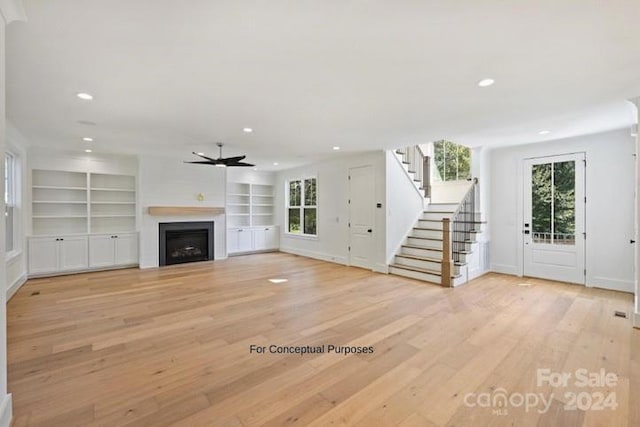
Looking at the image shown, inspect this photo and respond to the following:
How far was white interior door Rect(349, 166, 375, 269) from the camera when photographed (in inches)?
260

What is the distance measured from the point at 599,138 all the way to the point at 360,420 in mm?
5977

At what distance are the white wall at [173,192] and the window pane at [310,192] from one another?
7.42ft

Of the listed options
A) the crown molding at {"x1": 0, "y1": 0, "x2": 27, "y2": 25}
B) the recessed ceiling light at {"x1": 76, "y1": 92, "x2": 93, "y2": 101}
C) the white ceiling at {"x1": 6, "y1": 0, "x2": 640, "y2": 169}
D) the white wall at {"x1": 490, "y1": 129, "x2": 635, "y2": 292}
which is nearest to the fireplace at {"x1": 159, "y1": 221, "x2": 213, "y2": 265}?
the white ceiling at {"x1": 6, "y1": 0, "x2": 640, "y2": 169}

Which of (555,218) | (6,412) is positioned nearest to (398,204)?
(555,218)

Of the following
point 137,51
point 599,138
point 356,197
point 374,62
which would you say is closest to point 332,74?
point 374,62

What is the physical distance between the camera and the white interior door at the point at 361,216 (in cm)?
660

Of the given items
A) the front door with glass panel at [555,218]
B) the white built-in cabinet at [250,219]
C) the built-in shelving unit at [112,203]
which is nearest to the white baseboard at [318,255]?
the white built-in cabinet at [250,219]

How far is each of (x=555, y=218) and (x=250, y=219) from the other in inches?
296

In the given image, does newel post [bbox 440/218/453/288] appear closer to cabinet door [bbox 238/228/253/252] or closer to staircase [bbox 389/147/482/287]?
staircase [bbox 389/147/482/287]

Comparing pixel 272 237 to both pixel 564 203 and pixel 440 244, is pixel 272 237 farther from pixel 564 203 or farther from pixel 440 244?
pixel 564 203

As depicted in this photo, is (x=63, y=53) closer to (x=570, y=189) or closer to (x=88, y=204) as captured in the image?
(x=88, y=204)

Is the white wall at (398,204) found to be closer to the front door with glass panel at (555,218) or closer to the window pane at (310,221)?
the front door with glass panel at (555,218)

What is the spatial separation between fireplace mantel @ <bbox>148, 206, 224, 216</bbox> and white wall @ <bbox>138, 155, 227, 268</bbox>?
140 millimetres

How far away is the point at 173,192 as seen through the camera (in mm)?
7285
